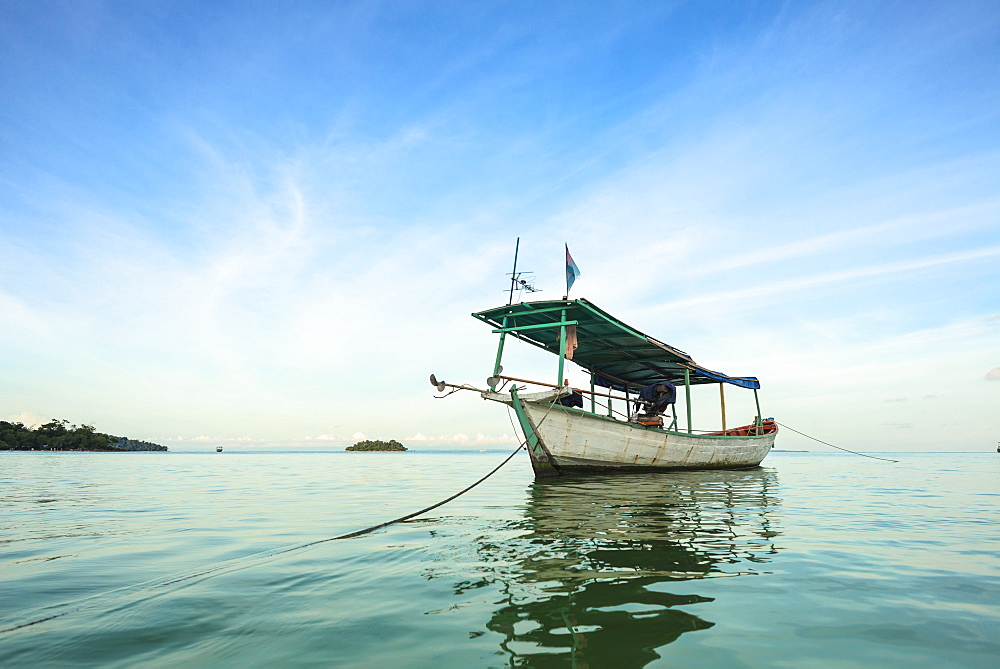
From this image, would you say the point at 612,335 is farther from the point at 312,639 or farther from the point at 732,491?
the point at 312,639

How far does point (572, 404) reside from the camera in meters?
15.7

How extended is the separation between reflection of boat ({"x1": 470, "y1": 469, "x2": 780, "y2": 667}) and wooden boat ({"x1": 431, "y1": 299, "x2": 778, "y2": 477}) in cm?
508

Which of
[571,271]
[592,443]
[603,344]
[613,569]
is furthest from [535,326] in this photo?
A: [613,569]

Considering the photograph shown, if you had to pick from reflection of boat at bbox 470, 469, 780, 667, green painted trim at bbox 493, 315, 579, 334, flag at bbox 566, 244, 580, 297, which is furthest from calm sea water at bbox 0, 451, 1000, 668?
flag at bbox 566, 244, 580, 297

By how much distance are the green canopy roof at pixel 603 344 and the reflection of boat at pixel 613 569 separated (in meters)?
6.77

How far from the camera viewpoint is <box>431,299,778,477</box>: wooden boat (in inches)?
607

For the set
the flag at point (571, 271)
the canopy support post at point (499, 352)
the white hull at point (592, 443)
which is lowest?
the white hull at point (592, 443)

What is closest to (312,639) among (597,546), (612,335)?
(597,546)

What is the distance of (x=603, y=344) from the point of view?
1894cm

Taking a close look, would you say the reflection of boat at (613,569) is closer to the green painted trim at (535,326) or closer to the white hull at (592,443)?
the white hull at (592,443)

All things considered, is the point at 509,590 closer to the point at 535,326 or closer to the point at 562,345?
the point at 562,345

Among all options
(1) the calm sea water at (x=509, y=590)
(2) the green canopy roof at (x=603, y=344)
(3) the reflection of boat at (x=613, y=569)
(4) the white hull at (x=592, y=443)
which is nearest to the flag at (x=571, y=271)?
(2) the green canopy roof at (x=603, y=344)

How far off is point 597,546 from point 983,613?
11.2ft

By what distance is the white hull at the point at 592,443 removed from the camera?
15.4 m
